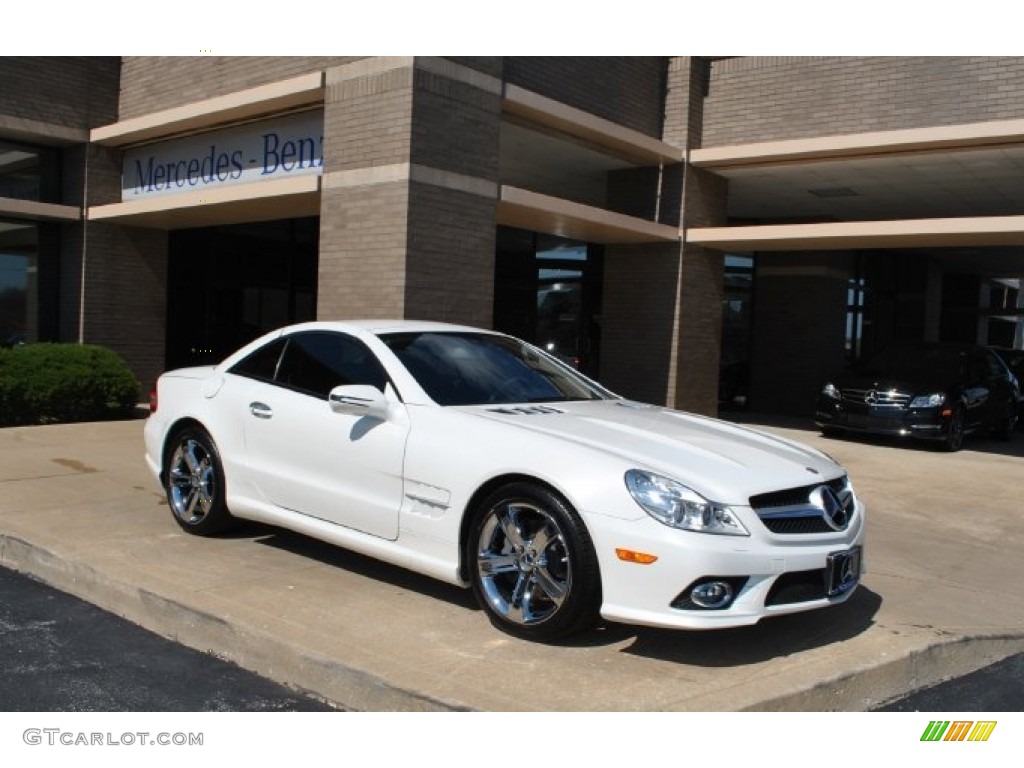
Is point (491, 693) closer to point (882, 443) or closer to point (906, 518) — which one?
point (906, 518)

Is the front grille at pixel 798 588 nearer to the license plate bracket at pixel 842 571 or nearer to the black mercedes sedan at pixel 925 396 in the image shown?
the license plate bracket at pixel 842 571

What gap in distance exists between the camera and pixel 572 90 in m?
12.5

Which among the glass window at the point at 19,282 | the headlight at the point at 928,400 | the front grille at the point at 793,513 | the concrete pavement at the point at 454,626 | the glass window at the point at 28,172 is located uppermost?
the glass window at the point at 28,172

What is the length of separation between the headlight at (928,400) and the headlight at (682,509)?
9558 mm

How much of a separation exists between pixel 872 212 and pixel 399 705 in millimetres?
15608

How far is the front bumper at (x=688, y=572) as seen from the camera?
4.05m

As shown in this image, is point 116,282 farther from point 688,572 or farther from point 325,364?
point 688,572

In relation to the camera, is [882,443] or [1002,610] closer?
[1002,610]

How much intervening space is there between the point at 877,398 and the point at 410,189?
277 inches

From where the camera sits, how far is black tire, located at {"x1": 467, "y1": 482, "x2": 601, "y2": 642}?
4.23m

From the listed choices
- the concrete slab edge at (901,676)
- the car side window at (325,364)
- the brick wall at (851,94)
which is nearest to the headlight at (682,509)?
the concrete slab edge at (901,676)

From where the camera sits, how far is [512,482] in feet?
14.8

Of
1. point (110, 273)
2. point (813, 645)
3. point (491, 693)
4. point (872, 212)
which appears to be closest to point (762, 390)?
point (872, 212)

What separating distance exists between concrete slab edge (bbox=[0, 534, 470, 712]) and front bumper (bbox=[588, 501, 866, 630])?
0.91 metres
